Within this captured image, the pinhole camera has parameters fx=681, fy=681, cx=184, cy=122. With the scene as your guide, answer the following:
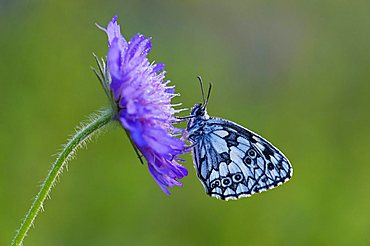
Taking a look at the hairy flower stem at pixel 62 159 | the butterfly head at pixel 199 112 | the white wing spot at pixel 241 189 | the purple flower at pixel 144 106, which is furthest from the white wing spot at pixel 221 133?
the hairy flower stem at pixel 62 159

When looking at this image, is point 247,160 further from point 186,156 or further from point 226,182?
point 186,156

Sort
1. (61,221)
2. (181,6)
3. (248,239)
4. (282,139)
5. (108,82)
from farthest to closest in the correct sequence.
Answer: (181,6)
(282,139)
(248,239)
(61,221)
(108,82)

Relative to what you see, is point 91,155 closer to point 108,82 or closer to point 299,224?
point 299,224

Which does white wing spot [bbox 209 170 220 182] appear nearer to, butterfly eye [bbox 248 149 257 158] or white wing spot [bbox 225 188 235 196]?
white wing spot [bbox 225 188 235 196]

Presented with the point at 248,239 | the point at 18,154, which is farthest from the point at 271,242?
the point at 18,154

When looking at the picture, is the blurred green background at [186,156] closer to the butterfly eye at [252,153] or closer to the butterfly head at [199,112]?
the butterfly head at [199,112]

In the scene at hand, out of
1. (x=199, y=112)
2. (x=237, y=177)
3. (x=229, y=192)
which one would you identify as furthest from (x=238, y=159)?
(x=199, y=112)

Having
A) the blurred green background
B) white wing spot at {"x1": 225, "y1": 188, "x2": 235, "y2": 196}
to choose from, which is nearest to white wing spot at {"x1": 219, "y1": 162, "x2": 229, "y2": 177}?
white wing spot at {"x1": 225, "y1": 188, "x2": 235, "y2": 196}
